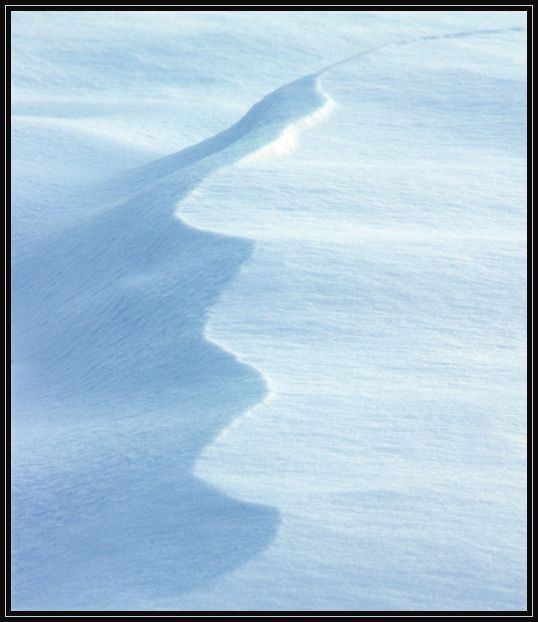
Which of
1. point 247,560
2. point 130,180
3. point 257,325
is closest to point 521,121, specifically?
point 130,180

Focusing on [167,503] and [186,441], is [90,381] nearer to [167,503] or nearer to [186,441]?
[186,441]

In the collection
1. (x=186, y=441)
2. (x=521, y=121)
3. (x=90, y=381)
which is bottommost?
(x=90, y=381)

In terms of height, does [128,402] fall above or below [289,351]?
below

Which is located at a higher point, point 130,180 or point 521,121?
point 521,121

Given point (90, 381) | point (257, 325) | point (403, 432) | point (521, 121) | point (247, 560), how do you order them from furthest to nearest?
point (521, 121)
point (90, 381)
point (257, 325)
point (403, 432)
point (247, 560)

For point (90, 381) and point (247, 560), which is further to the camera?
point (90, 381)
